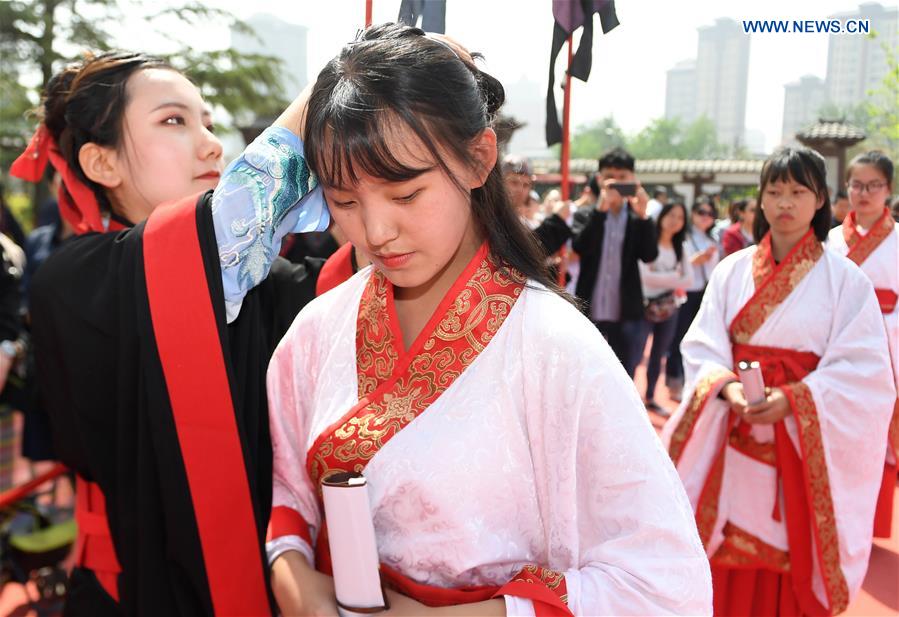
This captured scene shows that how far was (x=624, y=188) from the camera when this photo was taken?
453 cm

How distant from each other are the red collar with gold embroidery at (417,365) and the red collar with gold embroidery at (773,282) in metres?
1.81

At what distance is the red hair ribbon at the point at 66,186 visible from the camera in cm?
149

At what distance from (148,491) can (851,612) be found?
9.49 feet

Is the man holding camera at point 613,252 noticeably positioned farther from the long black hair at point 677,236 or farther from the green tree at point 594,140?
the green tree at point 594,140

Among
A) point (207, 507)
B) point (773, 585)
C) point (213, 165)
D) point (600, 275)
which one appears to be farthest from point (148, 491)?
point (600, 275)

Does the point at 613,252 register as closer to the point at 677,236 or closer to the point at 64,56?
the point at 677,236

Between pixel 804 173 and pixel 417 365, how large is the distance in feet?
6.56

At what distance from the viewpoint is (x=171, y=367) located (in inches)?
43.8

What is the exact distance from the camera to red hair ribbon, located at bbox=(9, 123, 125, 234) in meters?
1.49

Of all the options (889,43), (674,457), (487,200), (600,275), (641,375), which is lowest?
(641,375)

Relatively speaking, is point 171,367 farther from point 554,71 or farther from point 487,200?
point 554,71

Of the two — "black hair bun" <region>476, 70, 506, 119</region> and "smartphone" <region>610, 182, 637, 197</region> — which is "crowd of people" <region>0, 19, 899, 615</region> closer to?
"black hair bun" <region>476, 70, 506, 119</region>

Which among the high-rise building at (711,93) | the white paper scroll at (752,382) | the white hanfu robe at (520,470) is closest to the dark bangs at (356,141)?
the white hanfu robe at (520,470)

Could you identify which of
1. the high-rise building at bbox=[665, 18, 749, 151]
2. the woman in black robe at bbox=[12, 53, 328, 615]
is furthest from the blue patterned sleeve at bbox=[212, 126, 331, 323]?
the high-rise building at bbox=[665, 18, 749, 151]
